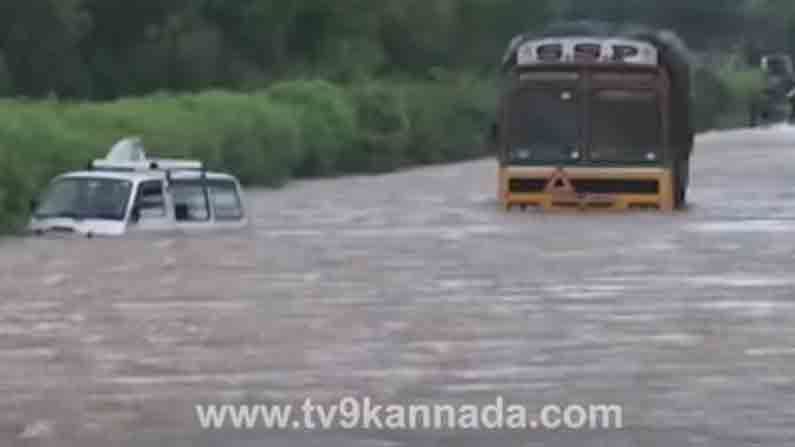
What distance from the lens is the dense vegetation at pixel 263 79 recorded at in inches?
1971

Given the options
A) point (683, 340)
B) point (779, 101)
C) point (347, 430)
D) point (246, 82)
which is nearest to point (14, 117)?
point (683, 340)

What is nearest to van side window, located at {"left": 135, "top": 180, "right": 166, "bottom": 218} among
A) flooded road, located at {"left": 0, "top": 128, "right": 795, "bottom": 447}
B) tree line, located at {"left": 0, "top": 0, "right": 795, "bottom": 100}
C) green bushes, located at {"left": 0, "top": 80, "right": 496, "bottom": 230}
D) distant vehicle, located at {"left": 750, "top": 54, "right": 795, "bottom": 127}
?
flooded road, located at {"left": 0, "top": 128, "right": 795, "bottom": 447}

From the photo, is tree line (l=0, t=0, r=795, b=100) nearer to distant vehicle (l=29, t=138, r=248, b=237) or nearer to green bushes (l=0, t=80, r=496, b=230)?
green bushes (l=0, t=80, r=496, b=230)

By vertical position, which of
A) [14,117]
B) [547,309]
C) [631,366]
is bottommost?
[14,117]

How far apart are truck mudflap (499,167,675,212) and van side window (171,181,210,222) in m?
8.88

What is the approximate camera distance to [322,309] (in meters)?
24.6

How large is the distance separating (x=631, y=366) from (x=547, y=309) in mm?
5559

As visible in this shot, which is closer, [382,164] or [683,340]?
[683,340]

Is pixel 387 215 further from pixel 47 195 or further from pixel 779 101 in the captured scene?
pixel 779 101

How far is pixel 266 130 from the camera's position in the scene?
57.6 meters

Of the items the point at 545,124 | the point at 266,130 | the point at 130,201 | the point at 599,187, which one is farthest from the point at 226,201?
the point at 266,130

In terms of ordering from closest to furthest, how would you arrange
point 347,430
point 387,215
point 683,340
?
point 347,430 → point 683,340 → point 387,215

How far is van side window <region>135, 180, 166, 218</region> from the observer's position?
110ft

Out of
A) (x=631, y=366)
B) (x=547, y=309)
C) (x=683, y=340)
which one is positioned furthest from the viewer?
(x=547, y=309)
